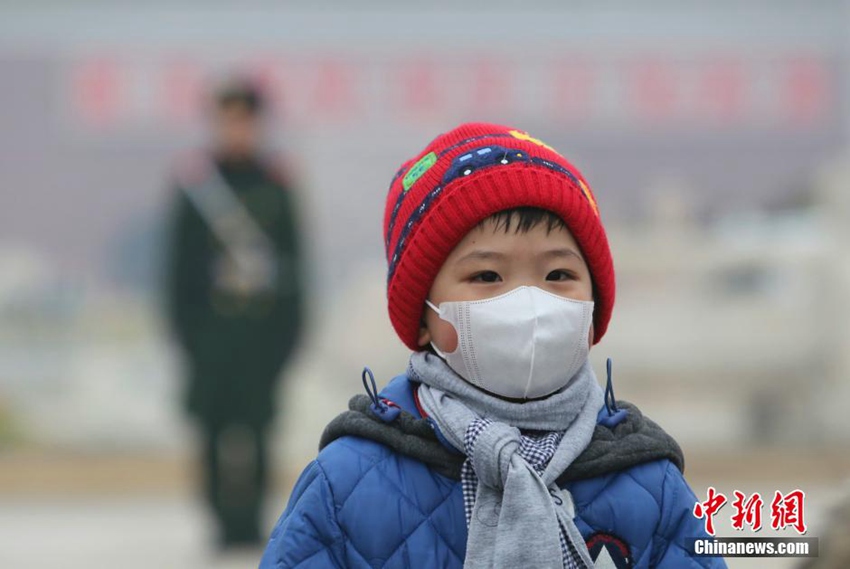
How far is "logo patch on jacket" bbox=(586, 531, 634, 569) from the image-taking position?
1.85 meters

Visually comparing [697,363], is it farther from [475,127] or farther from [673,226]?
[475,127]

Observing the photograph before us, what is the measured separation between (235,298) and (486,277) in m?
5.07

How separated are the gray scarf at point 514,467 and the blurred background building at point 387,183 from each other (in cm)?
782

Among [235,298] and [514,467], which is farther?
[235,298]

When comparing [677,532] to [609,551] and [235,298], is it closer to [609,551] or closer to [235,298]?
[609,551]

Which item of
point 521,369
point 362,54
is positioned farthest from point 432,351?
point 362,54

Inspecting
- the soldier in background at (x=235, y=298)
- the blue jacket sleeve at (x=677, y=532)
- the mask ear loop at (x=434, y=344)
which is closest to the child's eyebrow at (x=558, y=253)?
the mask ear loop at (x=434, y=344)

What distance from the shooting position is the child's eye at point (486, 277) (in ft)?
6.41

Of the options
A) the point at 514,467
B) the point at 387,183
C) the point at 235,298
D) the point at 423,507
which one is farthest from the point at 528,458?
the point at 387,183

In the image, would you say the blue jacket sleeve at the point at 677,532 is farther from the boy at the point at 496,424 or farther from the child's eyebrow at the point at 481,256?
the child's eyebrow at the point at 481,256

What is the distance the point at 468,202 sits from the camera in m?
1.93

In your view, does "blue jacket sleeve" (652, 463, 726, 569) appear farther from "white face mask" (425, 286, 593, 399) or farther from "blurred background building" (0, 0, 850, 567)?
"blurred background building" (0, 0, 850, 567)

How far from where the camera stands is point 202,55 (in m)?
11.0

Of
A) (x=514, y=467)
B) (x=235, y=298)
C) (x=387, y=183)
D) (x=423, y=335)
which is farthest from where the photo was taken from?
(x=387, y=183)
